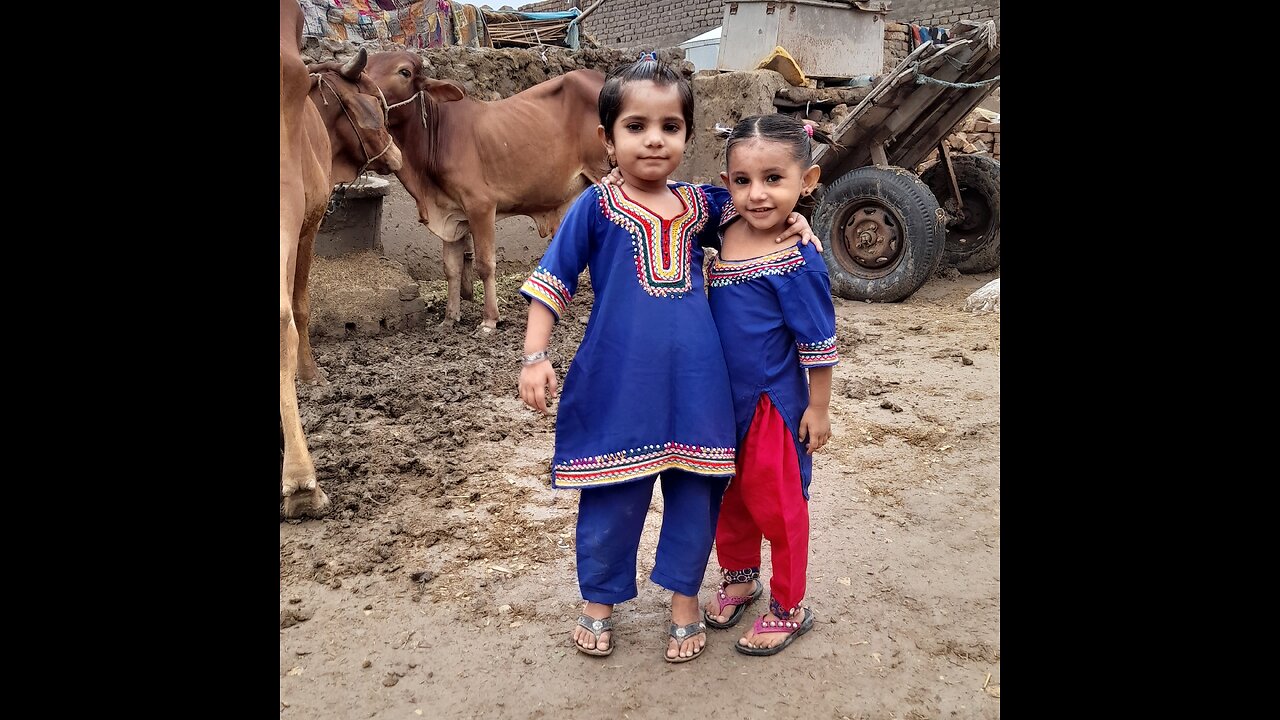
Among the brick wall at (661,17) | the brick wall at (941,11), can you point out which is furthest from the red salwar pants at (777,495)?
the brick wall at (661,17)

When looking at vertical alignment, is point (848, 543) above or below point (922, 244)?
below

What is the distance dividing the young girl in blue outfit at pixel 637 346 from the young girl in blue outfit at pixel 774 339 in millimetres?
64

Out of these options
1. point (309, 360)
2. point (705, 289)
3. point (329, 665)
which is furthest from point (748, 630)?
point (309, 360)

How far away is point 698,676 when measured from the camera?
202 cm

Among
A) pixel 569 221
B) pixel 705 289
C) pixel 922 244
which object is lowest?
pixel 705 289

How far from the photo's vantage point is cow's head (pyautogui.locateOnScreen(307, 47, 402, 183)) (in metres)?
4.73

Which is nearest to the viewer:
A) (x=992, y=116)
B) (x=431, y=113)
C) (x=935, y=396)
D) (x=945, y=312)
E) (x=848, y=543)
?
(x=848, y=543)

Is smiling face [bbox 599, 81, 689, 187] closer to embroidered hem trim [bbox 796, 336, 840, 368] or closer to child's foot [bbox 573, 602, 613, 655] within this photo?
embroidered hem trim [bbox 796, 336, 840, 368]

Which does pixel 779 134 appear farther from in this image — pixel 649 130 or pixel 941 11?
pixel 941 11

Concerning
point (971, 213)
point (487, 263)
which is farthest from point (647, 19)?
point (487, 263)

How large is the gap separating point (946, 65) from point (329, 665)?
19.3 ft

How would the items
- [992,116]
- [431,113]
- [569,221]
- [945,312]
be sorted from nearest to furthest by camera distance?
[569,221] → [431,113] → [945,312] → [992,116]

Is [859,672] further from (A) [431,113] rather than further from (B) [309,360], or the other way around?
(A) [431,113]

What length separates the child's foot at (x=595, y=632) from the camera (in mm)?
2088
